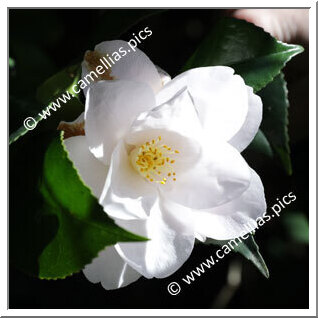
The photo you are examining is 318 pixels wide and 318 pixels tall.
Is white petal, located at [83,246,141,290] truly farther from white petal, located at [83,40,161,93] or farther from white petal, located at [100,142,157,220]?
white petal, located at [83,40,161,93]

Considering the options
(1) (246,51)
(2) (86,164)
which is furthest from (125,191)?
(1) (246,51)

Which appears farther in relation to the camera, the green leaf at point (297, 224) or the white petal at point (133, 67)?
the green leaf at point (297, 224)

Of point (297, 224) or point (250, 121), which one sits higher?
point (250, 121)

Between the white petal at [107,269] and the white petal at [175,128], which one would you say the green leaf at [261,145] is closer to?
the white petal at [175,128]

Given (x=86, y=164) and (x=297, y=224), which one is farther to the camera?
(x=297, y=224)

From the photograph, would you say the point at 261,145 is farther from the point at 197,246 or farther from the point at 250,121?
the point at 197,246

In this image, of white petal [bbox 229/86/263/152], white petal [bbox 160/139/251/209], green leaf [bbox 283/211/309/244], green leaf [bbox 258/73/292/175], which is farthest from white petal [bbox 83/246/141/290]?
green leaf [bbox 283/211/309/244]

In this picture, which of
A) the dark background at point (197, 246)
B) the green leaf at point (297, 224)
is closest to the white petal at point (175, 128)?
the dark background at point (197, 246)
